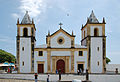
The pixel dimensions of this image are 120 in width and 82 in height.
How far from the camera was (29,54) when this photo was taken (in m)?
33.4

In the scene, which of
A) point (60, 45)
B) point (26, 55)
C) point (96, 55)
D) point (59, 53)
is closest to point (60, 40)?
point (60, 45)

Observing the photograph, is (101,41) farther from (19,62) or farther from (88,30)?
(19,62)

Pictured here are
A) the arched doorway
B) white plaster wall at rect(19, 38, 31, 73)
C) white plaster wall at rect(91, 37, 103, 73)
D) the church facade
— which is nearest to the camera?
white plaster wall at rect(19, 38, 31, 73)

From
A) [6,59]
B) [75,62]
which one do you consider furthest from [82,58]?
[6,59]

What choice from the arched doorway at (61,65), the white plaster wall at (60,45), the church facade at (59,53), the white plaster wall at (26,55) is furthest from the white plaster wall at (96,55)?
the white plaster wall at (26,55)

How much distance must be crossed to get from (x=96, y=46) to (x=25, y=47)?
15.1 m

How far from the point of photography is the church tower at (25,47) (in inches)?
1303

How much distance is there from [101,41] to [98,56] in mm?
3302

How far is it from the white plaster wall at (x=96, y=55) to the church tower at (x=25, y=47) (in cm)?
1262

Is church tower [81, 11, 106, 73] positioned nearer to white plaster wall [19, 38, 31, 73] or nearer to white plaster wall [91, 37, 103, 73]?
white plaster wall [91, 37, 103, 73]

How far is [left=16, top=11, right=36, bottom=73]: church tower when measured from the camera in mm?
33094

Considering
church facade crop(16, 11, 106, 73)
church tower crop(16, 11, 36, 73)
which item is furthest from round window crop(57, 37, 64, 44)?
church tower crop(16, 11, 36, 73)

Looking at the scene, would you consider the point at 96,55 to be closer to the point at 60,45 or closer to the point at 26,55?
the point at 60,45

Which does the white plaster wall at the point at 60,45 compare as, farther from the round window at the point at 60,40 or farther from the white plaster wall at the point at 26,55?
the white plaster wall at the point at 26,55
